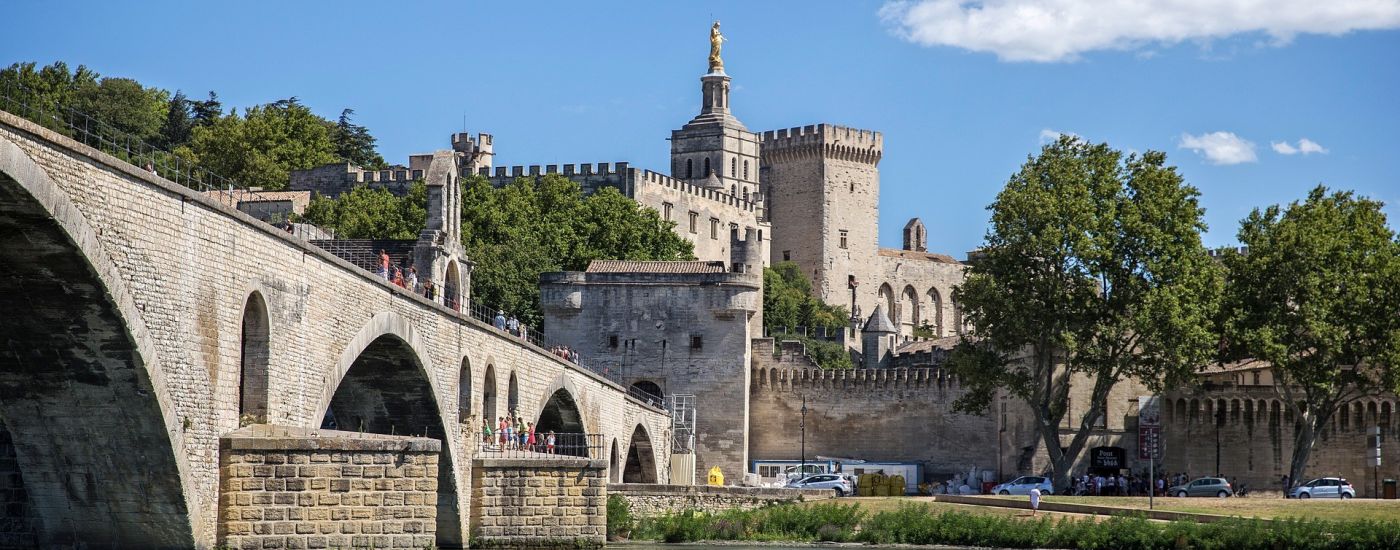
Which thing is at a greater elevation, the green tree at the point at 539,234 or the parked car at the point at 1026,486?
the green tree at the point at 539,234

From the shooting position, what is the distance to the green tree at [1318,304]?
192 ft

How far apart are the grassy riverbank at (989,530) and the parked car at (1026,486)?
13.3 meters

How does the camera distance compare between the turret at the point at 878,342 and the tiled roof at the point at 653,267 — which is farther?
the turret at the point at 878,342

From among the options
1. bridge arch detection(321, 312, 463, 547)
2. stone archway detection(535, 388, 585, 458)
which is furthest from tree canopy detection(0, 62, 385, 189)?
bridge arch detection(321, 312, 463, 547)

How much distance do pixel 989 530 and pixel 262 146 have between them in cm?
6078

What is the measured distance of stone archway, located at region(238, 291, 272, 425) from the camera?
92.7ft

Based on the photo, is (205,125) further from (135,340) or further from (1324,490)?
(135,340)

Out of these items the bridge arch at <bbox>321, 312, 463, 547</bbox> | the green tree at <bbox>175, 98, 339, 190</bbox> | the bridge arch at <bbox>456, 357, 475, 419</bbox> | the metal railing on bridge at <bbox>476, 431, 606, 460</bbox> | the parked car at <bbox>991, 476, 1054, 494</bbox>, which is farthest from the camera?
the green tree at <bbox>175, 98, 339, 190</bbox>

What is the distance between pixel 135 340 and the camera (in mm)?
24156

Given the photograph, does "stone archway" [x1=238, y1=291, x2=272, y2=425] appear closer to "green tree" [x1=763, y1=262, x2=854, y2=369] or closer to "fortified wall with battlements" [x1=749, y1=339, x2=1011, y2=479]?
"fortified wall with battlements" [x1=749, y1=339, x2=1011, y2=479]

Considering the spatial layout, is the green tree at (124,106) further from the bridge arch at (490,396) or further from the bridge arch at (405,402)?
the bridge arch at (405,402)

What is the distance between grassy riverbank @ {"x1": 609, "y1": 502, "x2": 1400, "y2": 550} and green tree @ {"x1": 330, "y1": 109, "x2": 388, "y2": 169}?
64420mm

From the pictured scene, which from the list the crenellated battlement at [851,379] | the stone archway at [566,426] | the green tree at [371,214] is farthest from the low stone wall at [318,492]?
the green tree at [371,214]

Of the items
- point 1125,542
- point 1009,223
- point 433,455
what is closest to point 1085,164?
point 1009,223
